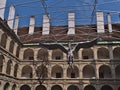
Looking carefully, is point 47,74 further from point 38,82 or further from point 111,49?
point 111,49

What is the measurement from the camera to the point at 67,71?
34.5m

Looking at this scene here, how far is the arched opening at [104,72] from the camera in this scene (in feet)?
111

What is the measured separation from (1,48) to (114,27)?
72.2 feet

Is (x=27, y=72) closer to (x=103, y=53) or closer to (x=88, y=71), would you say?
(x=88, y=71)

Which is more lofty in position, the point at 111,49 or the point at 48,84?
the point at 111,49

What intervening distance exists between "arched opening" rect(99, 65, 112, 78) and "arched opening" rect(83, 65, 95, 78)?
1.36 metres

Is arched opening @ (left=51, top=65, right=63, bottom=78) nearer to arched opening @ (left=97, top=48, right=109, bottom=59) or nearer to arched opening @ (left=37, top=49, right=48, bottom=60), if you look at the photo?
arched opening @ (left=37, top=49, right=48, bottom=60)

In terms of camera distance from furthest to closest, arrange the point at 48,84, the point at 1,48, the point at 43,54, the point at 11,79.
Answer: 1. the point at 43,54
2. the point at 48,84
3. the point at 11,79
4. the point at 1,48

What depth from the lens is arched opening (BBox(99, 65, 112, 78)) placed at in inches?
1335

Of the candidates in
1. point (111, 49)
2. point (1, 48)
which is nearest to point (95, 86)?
point (111, 49)

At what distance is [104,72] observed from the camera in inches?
1352

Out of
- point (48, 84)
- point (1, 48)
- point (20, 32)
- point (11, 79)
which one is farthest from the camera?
point (20, 32)

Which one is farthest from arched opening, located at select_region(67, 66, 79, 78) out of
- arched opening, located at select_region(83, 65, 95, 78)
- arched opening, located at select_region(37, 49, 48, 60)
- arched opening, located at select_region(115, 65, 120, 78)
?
arched opening, located at select_region(115, 65, 120, 78)

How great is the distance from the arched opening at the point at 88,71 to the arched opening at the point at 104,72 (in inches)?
53.5
